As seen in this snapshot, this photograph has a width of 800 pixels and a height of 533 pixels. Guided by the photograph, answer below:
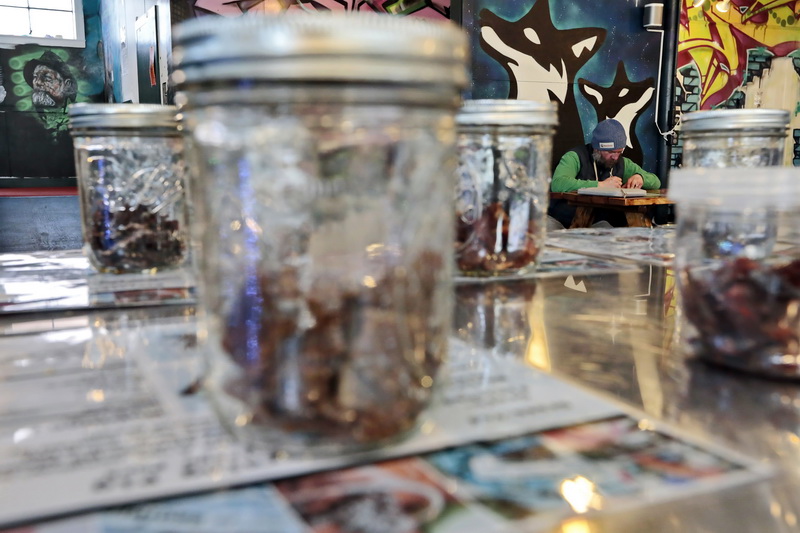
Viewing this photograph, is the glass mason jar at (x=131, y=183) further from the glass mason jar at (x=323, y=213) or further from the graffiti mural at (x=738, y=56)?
the graffiti mural at (x=738, y=56)

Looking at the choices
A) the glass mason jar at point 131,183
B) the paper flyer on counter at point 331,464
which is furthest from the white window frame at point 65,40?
the paper flyer on counter at point 331,464

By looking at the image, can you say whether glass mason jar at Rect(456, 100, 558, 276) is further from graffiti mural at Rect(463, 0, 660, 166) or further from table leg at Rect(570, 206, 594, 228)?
graffiti mural at Rect(463, 0, 660, 166)

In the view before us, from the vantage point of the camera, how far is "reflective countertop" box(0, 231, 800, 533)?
0.97 ft

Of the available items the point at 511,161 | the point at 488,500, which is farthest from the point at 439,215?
the point at 511,161

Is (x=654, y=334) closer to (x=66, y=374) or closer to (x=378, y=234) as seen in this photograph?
(x=378, y=234)

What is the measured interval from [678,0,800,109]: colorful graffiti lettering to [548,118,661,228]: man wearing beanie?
1101mm

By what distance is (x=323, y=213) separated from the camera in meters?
0.34

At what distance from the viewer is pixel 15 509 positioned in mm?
283

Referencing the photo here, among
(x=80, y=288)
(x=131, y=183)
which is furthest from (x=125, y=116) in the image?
(x=80, y=288)

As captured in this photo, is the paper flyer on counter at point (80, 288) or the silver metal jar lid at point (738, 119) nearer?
the paper flyer on counter at point (80, 288)

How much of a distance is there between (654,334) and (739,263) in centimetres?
12

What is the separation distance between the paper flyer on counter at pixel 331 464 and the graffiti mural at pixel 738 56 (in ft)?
17.8

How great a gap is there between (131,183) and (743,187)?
2.00ft

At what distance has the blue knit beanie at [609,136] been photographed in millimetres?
4719
